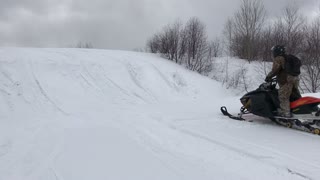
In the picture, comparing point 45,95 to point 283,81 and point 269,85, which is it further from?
point 283,81

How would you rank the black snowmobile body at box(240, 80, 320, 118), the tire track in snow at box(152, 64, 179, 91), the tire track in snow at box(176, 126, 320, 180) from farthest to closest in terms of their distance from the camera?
the tire track in snow at box(152, 64, 179, 91)
the black snowmobile body at box(240, 80, 320, 118)
the tire track in snow at box(176, 126, 320, 180)

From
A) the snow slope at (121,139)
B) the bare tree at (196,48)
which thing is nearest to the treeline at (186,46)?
the bare tree at (196,48)

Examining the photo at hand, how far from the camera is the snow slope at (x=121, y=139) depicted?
411 cm

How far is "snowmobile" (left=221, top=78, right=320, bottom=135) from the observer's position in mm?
6070

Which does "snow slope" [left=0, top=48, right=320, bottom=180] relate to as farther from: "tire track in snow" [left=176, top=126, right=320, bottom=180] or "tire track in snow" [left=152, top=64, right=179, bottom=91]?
"tire track in snow" [left=152, top=64, right=179, bottom=91]

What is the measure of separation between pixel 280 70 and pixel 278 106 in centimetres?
77

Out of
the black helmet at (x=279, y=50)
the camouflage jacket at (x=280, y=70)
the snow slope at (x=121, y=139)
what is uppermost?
the black helmet at (x=279, y=50)

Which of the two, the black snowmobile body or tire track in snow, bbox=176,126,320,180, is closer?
tire track in snow, bbox=176,126,320,180

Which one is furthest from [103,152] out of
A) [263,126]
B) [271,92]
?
[271,92]

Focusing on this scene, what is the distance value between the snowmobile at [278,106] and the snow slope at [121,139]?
242 mm

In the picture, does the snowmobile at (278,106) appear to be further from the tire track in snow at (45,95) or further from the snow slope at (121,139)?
the tire track in snow at (45,95)

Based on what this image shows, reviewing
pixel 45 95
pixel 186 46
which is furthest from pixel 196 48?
pixel 45 95

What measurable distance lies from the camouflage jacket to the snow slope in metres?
1.02

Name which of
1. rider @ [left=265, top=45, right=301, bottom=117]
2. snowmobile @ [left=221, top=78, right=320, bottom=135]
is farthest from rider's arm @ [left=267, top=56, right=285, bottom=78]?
snowmobile @ [left=221, top=78, right=320, bottom=135]
